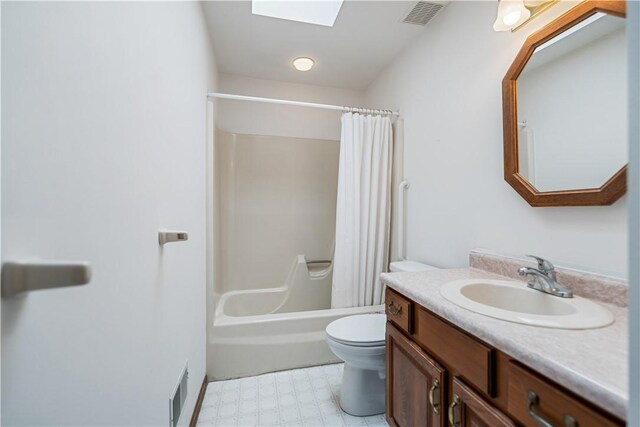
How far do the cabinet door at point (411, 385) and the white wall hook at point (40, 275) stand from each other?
3.28 feet

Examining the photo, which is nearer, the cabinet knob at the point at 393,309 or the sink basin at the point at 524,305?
the sink basin at the point at 524,305

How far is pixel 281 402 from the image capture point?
1561mm

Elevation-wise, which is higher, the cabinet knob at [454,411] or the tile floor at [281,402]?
the cabinet knob at [454,411]

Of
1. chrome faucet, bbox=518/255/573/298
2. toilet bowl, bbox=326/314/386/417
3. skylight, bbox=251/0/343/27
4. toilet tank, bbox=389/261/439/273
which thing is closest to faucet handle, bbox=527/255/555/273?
chrome faucet, bbox=518/255/573/298

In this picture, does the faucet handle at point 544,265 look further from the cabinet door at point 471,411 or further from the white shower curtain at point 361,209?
the white shower curtain at point 361,209

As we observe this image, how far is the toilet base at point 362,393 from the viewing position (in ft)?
4.83

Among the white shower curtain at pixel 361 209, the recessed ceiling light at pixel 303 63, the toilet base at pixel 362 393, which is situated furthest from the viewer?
the recessed ceiling light at pixel 303 63

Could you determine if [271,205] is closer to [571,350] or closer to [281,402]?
[281,402]

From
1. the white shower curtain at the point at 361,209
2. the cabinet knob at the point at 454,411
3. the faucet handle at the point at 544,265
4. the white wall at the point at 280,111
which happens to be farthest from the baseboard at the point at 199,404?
the white wall at the point at 280,111

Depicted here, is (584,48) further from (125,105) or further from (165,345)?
(165,345)

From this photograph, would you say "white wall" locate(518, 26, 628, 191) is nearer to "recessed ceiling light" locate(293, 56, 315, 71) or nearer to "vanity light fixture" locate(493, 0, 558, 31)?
"vanity light fixture" locate(493, 0, 558, 31)

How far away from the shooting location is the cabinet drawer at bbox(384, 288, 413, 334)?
1046mm

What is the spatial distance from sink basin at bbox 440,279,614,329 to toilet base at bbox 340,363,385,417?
77cm

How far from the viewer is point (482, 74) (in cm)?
133
